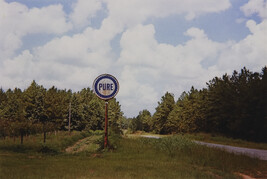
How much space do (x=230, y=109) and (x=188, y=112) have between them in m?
17.4

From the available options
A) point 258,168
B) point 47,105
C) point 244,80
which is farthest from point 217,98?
point 47,105

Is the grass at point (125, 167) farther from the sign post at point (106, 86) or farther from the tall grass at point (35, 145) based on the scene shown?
the tall grass at point (35, 145)

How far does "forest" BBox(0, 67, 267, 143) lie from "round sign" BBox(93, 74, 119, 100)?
9.13m

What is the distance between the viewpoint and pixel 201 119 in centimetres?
5109

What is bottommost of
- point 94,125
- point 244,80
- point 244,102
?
point 94,125

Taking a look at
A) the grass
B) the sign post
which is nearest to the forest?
the sign post

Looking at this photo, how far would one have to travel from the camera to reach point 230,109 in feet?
128

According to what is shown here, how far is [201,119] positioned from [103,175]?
1858 inches

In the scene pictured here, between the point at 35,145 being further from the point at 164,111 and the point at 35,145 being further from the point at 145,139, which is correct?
the point at 164,111

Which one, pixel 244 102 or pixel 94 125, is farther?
pixel 94 125

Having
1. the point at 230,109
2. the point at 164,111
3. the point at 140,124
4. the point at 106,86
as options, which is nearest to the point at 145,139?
the point at 106,86

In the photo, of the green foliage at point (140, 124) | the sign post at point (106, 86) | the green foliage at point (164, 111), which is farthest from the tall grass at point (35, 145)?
the green foliage at point (140, 124)

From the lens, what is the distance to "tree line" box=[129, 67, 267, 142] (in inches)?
1277

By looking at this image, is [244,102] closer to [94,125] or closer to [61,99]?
[94,125]
